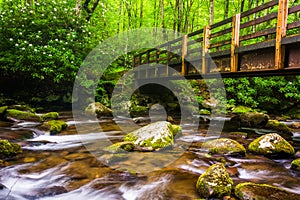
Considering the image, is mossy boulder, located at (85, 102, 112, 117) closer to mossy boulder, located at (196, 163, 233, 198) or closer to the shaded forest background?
the shaded forest background

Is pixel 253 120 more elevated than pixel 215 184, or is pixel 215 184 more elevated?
pixel 253 120

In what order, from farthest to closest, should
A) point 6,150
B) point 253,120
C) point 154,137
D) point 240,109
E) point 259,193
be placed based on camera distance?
1. point 240,109
2. point 253,120
3. point 154,137
4. point 6,150
5. point 259,193

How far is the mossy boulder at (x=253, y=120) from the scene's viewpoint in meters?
10.1

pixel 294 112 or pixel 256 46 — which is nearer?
pixel 256 46

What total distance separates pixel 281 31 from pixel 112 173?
16.2 feet

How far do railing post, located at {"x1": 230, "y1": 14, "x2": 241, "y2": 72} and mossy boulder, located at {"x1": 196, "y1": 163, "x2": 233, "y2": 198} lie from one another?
→ 425cm

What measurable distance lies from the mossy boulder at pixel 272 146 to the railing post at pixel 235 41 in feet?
7.46

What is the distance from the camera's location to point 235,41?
273 inches

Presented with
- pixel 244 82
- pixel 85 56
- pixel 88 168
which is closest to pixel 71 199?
pixel 88 168

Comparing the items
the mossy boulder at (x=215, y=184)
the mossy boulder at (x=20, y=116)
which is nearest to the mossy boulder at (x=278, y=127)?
the mossy boulder at (x=215, y=184)

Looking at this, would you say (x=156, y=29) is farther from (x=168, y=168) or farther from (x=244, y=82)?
(x=168, y=168)

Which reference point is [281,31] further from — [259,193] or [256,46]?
[259,193]

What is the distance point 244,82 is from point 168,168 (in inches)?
516

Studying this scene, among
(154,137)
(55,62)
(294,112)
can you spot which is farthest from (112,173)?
(294,112)
